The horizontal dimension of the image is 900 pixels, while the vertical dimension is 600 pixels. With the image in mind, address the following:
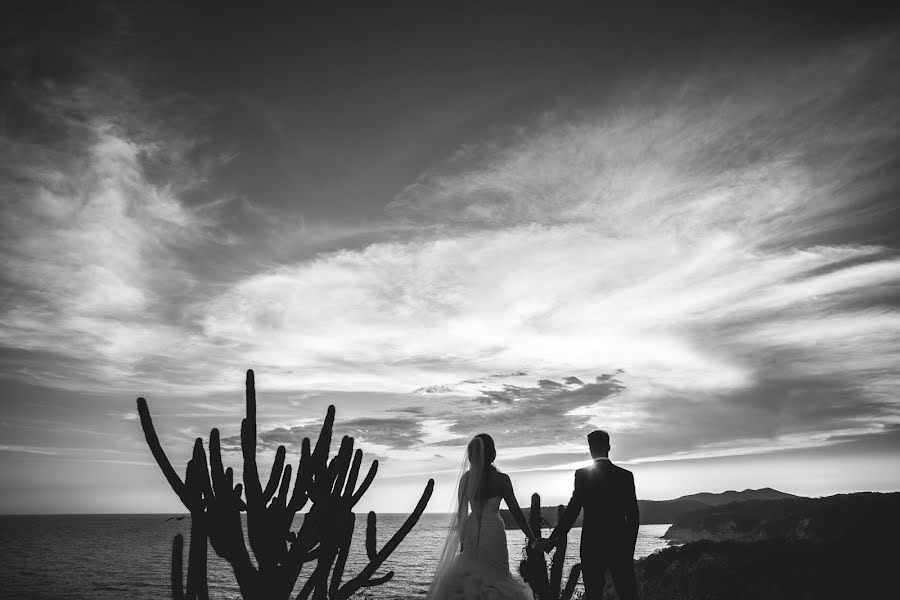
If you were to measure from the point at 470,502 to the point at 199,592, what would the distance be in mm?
3275

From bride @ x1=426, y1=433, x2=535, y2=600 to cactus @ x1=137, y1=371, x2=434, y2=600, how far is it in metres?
1.42

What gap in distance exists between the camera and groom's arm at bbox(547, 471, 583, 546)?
21.3ft

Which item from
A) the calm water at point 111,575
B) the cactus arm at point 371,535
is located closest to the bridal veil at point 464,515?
the cactus arm at point 371,535

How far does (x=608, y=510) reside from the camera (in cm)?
631

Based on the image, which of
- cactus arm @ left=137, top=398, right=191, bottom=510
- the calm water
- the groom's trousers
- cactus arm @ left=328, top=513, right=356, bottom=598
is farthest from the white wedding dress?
the calm water

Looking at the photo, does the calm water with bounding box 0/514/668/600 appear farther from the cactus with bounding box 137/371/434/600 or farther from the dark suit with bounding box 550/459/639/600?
the cactus with bounding box 137/371/434/600

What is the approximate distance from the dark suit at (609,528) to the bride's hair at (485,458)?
4.06 ft

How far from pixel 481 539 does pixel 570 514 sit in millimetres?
1195

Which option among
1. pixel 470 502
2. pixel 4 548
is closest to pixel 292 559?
pixel 470 502

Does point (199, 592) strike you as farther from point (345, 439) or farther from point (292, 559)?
point (345, 439)

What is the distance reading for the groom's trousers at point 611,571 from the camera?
6.21 m

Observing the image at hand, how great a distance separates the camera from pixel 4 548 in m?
115

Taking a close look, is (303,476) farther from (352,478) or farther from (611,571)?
(611,571)

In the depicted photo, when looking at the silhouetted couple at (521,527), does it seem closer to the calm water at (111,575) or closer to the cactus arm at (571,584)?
the cactus arm at (571,584)
